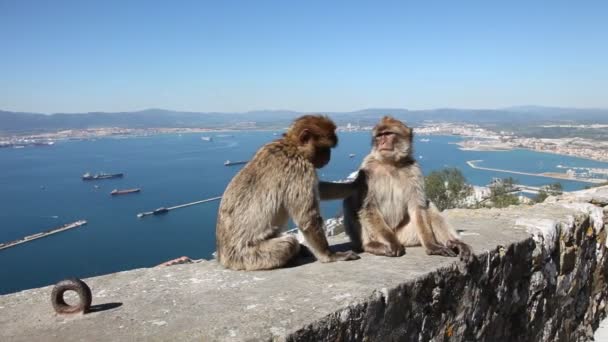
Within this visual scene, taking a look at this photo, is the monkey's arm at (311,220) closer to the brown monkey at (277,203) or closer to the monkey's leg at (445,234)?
the brown monkey at (277,203)

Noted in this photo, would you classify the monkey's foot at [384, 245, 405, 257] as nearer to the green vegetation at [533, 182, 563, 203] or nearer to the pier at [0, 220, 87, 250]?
the green vegetation at [533, 182, 563, 203]

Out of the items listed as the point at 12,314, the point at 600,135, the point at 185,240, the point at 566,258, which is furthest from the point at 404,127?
the point at 600,135

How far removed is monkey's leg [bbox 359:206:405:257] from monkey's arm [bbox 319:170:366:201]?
18 centimetres

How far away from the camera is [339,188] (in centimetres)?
330

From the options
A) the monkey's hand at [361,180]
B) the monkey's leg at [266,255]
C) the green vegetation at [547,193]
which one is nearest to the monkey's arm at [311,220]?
the monkey's leg at [266,255]

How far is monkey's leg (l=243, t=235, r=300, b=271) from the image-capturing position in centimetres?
278

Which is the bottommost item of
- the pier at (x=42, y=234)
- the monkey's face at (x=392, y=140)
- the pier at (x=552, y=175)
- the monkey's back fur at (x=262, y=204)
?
the pier at (x=42, y=234)

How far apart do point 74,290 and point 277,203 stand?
1.25 meters

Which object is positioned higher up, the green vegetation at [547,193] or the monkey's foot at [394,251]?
the monkey's foot at [394,251]

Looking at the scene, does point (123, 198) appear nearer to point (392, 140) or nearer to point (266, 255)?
point (392, 140)

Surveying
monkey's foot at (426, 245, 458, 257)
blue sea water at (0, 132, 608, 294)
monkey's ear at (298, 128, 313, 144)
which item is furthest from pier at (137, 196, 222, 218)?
monkey's foot at (426, 245, 458, 257)

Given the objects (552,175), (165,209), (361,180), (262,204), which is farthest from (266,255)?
(552,175)

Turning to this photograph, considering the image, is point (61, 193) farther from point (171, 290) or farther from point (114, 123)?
point (114, 123)

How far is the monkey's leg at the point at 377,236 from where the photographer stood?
312 centimetres
